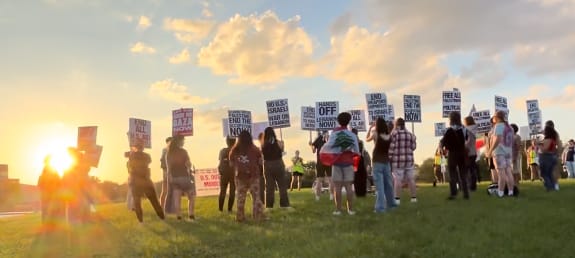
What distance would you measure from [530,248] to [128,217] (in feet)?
40.9

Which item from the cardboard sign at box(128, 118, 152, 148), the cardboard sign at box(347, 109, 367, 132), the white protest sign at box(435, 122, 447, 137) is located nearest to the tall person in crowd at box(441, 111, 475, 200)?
the cardboard sign at box(128, 118, 152, 148)

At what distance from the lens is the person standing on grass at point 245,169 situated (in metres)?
13.7

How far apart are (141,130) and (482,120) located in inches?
614

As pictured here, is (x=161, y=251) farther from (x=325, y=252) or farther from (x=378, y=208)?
(x=378, y=208)

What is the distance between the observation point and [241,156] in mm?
13711

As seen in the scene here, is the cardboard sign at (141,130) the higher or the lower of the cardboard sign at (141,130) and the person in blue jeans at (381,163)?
the higher

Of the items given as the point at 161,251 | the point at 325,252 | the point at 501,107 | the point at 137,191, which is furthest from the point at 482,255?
the point at 501,107

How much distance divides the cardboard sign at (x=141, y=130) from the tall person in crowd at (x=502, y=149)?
526 inches

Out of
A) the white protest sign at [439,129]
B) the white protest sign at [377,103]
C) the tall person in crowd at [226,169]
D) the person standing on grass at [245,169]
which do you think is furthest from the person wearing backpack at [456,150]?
the white protest sign at [439,129]

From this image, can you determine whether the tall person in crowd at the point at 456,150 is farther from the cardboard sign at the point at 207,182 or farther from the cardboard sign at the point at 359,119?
the cardboard sign at the point at 207,182

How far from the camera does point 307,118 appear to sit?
29359 millimetres

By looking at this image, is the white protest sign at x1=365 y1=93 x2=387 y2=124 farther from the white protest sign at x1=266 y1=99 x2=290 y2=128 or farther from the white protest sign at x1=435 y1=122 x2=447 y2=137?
the white protest sign at x1=435 y1=122 x2=447 y2=137

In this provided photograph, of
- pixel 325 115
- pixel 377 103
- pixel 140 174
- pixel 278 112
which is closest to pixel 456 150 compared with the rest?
pixel 140 174

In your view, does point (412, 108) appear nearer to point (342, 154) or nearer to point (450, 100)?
point (450, 100)
